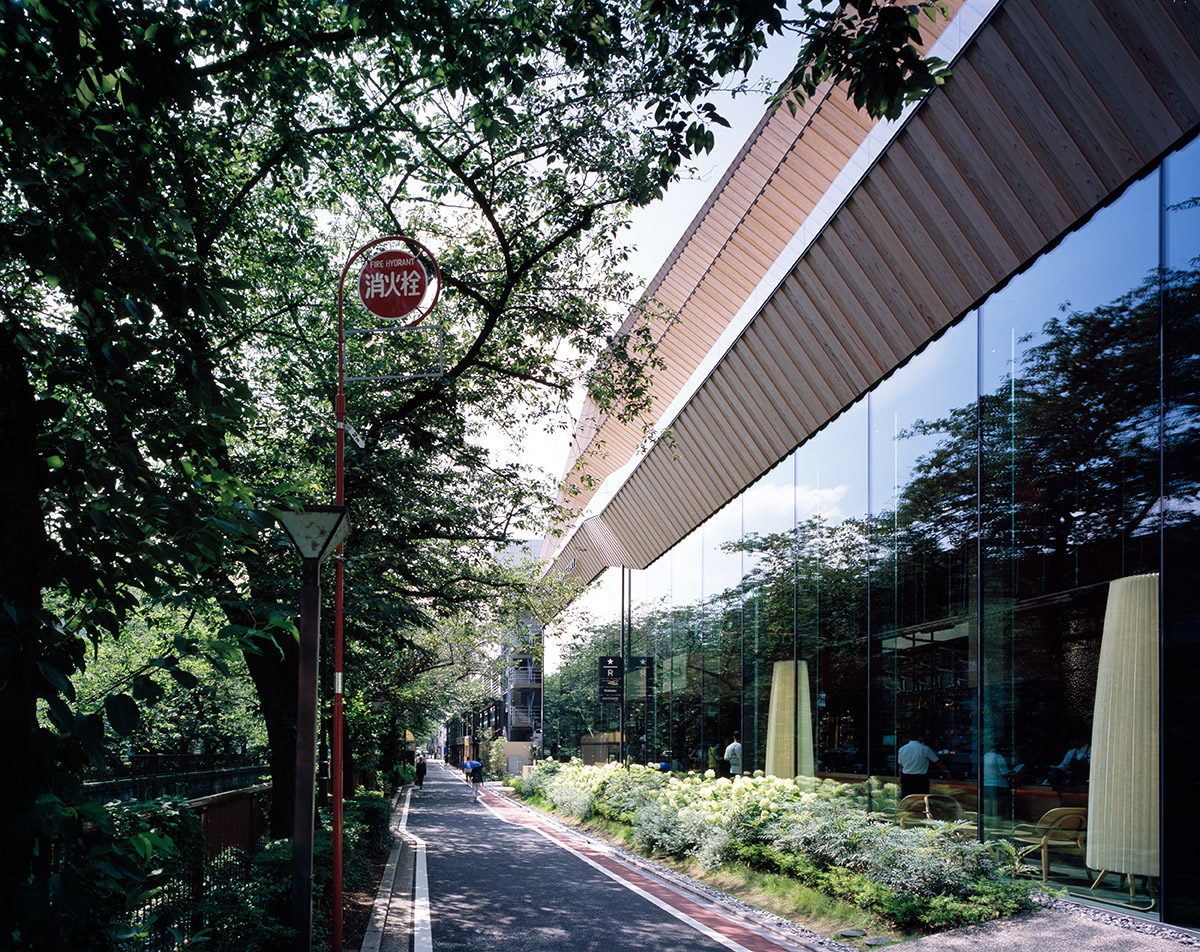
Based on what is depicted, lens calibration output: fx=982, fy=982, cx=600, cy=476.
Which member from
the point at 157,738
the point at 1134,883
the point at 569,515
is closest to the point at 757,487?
the point at 569,515

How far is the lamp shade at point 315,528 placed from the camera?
816cm

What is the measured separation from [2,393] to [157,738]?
120 feet

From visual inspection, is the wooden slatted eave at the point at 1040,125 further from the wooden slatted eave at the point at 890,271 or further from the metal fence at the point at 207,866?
the metal fence at the point at 207,866

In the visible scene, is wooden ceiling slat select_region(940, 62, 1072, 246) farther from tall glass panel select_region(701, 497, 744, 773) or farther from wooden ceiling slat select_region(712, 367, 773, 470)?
tall glass panel select_region(701, 497, 744, 773)

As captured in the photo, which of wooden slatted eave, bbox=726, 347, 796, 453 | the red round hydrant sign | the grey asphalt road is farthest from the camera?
wooden slatted eave, bbox=726, 347, 796, 453

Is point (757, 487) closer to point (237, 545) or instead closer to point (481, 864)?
point (481, 864)

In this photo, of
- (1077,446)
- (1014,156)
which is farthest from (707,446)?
(1014,156)

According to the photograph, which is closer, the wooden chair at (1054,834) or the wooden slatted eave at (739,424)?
the wooden chair at (1054,834)

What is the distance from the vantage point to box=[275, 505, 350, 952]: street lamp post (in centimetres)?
748

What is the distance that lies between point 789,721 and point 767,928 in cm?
776

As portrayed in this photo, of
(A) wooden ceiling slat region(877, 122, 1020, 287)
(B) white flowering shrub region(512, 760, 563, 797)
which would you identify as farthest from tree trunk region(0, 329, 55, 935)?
(B) white flowering shrub region(512, 760, 563, 797)

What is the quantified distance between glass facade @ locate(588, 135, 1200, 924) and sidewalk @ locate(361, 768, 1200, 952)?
0.51 m

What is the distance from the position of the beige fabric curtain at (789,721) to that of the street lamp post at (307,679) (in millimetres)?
11982

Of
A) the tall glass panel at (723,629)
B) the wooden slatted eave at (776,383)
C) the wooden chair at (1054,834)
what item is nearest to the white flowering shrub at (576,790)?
the tall glass panel at (723,629)
